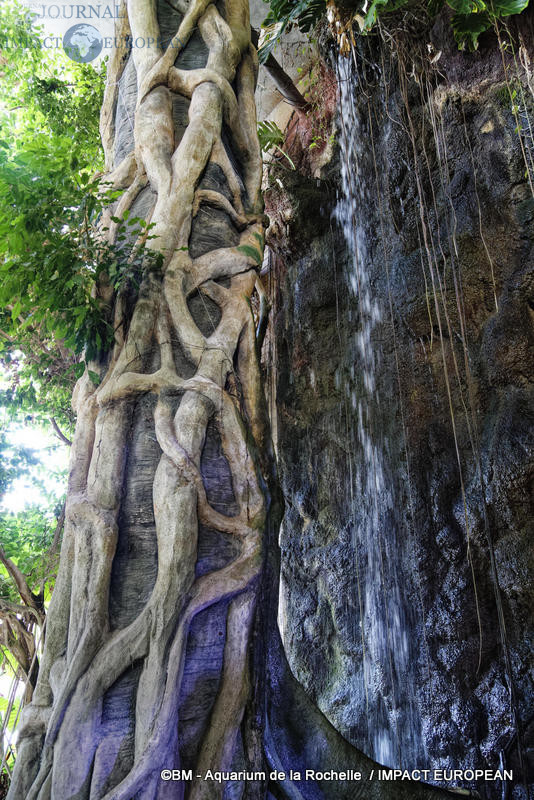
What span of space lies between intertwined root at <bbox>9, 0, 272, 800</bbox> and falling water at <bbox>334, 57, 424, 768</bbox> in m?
2.08

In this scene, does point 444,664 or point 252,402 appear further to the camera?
point 444,664

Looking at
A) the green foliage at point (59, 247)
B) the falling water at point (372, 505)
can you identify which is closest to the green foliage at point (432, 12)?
the falling water at point (372, 505)

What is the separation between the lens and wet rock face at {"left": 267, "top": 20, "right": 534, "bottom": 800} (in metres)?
3.48

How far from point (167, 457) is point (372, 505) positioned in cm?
259

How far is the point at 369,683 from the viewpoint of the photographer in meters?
3.87

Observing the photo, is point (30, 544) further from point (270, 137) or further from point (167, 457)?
point (270, 137)

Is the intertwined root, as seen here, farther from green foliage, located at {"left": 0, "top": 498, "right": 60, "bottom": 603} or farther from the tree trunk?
green foliage, located at {"left": 0, "top": 498, "right": 60, "bottom": 603}

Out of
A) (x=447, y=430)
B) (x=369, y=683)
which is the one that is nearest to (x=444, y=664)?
(x=369, y=683)

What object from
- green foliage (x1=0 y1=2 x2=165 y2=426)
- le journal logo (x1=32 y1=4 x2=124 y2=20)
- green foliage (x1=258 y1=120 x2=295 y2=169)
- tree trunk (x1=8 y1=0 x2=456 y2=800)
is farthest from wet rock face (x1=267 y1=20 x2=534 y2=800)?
le journal logo (x1=32 y1=4 x2=124 y2=20)

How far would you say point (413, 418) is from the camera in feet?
13.6

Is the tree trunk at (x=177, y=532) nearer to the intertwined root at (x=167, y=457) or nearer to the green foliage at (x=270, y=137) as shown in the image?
the intertwined root at (x=167, y=457)

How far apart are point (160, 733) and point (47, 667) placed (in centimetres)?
47

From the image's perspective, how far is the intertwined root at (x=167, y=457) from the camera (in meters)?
1.71

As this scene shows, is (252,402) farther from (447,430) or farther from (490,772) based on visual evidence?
(490,772)
